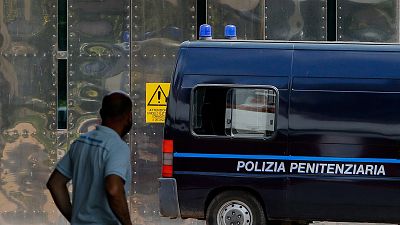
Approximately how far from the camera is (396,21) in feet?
42.5

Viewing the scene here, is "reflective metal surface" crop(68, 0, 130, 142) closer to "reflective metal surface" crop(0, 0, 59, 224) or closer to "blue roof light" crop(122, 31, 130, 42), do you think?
"blue roof light" crop(122, 31, 130, 42)

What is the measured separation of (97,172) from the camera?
5445mm

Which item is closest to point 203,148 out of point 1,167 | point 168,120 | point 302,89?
point 168,120

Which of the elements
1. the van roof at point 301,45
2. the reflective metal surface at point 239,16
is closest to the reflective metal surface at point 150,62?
the reflective metal surface at point 239,16

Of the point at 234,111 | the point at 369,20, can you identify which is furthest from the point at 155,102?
the point at 369,20

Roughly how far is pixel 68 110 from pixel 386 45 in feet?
15.1

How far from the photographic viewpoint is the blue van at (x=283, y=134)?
405 inches

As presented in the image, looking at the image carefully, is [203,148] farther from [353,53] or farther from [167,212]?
[353,53]

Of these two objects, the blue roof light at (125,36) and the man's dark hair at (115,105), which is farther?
the blue roof light at (125,36)

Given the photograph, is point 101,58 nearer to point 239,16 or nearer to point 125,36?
point 125,36

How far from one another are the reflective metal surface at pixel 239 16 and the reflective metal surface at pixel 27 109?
2116 mm

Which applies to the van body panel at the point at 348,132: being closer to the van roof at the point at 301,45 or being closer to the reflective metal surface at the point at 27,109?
the van roof at the point at 301,45

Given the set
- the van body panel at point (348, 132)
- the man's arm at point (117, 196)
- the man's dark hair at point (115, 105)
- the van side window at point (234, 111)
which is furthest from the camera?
the van side window at point (234, 111)

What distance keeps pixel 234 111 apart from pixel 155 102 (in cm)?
268
